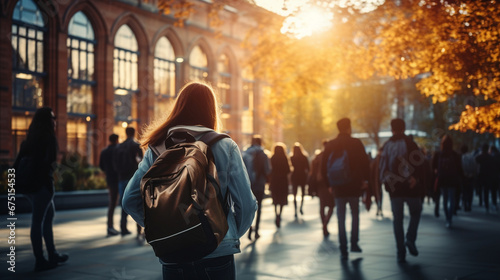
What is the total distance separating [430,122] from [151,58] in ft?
75.0

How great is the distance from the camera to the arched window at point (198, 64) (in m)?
46.7

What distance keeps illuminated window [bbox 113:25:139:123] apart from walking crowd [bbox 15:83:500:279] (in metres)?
24.4

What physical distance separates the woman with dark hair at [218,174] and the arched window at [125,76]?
3732 cm

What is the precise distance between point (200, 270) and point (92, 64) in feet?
122

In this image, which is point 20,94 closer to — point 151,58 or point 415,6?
point 151,58

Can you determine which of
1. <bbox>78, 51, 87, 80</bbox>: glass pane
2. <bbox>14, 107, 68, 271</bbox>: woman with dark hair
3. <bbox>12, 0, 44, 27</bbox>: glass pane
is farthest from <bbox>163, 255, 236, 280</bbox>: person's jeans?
<bbox>78, 51, 87, 80</bbox>: glass pane

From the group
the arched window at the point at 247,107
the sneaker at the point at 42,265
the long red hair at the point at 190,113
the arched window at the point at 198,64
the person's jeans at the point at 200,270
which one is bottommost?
the sneaker at the point at 42,265

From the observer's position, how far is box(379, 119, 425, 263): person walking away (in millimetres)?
8781

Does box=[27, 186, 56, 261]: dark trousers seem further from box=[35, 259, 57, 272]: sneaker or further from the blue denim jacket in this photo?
the blue denim jacket

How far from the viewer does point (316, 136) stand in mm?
70625

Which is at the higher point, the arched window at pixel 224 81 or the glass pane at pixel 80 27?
the glass pane at pixel 80 27

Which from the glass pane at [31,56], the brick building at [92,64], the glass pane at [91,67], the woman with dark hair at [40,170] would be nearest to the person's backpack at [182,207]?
the woman with dark hair at [40,170]

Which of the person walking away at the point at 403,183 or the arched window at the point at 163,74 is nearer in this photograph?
the person walking away at the point at 403,183

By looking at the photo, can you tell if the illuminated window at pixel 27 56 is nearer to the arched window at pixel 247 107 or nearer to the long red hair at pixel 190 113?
the arched window at pixel 247 107
